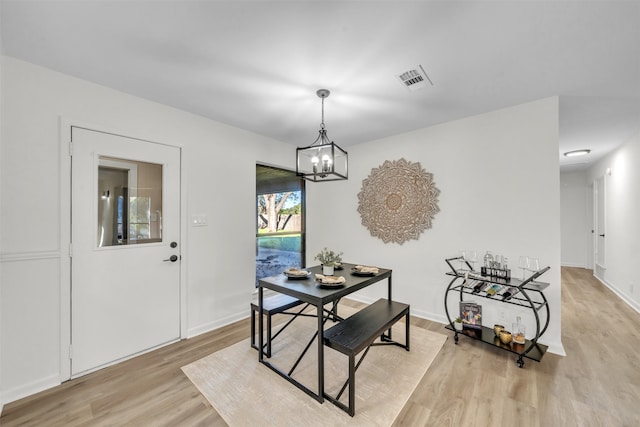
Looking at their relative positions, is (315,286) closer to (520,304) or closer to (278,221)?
(520,304)

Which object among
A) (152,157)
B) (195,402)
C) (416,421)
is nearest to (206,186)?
(152,157)

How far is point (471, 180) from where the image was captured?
2.98 meters

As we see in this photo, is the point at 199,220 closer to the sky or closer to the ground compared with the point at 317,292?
closer to the sky

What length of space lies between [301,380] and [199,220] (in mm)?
1988

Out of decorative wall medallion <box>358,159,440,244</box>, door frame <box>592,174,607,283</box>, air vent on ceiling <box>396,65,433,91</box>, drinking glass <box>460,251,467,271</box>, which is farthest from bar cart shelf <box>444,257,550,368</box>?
door frame <box>592,174,607,283</box>

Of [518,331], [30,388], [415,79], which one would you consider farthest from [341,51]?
[30,388]

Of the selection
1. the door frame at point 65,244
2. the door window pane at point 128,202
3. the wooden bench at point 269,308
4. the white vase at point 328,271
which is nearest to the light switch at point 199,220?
the door window pane at point 128,202

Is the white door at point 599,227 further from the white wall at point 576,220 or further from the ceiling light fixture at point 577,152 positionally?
the ceiling light fixture at point 577,152

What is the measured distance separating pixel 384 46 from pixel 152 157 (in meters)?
2.38

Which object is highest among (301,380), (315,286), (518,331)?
(315,286)

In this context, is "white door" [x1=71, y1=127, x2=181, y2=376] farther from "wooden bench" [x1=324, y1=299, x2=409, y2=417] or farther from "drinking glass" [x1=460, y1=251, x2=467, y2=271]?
"drinking glass" [x1=460, y1=251, x2=467, y2=271]

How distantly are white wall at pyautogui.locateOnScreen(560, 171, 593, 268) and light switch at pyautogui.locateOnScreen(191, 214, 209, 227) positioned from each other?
816 cm

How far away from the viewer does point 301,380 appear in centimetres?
205

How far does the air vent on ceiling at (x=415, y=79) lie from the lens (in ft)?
6.65
